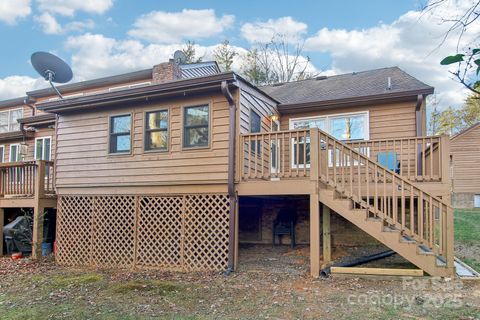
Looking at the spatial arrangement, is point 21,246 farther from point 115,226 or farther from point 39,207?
point 115,226

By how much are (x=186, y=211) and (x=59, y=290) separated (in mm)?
2862

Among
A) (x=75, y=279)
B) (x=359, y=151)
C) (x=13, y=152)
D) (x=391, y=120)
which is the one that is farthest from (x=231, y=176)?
(x=13, y=152)

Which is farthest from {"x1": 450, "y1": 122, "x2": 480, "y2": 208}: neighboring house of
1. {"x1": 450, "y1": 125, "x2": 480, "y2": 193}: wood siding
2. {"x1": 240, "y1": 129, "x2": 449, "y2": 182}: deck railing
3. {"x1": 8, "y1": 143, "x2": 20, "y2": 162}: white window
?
{"x1": 8, "y1": 143, "x2": 20, "y2": 162}: white window

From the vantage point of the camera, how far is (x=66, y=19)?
60.9 ft

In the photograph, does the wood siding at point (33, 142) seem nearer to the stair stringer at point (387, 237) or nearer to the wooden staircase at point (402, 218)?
the wooden staircase at point (402, 218)

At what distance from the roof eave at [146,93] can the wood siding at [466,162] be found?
68.8 feet

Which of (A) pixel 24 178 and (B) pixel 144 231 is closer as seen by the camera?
(B) pixel 144 231

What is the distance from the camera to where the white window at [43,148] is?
45.5 feet

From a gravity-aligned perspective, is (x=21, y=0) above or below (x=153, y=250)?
above

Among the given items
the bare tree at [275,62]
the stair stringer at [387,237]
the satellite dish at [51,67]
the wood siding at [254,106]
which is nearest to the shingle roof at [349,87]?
the wood siding at [254,106]

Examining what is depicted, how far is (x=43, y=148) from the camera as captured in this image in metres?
14.0

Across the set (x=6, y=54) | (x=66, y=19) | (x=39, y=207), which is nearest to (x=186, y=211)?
(x=39, y=207)

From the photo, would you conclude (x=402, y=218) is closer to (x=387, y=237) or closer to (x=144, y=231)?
(x=387, y=237)

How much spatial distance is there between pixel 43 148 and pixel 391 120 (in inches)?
470
